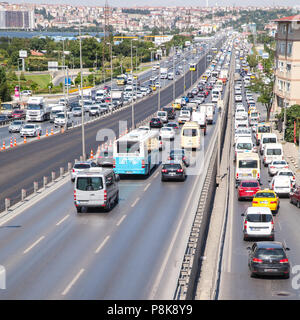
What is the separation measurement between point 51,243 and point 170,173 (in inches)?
679

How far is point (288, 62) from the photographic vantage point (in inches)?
3460

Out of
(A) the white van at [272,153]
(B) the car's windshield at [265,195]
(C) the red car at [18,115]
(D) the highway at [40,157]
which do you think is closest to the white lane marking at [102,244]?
(D) the highway at [40,157]

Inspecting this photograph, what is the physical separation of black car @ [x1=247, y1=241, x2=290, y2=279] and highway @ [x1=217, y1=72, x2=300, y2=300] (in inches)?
15.9

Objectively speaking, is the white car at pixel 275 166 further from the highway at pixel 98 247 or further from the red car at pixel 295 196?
the highway at pixel 98 247

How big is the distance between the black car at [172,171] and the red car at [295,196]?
8.12 m

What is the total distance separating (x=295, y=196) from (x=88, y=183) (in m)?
12.6

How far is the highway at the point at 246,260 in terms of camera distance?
907 inches

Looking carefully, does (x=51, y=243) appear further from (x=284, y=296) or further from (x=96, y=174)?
(x=284, y=296)

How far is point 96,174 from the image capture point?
112 ft

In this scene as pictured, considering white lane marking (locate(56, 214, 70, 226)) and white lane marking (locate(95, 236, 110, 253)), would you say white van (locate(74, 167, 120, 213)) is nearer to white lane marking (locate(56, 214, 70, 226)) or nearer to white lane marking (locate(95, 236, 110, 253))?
white lane marking (locate(56, 214, 70, 226))

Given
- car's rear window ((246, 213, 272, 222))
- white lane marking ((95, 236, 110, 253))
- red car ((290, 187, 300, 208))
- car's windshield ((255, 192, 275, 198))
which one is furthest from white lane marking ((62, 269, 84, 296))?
red car ((290, 187, 300, 208))

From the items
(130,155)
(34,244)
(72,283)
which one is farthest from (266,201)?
(72,283)

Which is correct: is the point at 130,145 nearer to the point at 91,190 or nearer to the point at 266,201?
the point at 91,190
